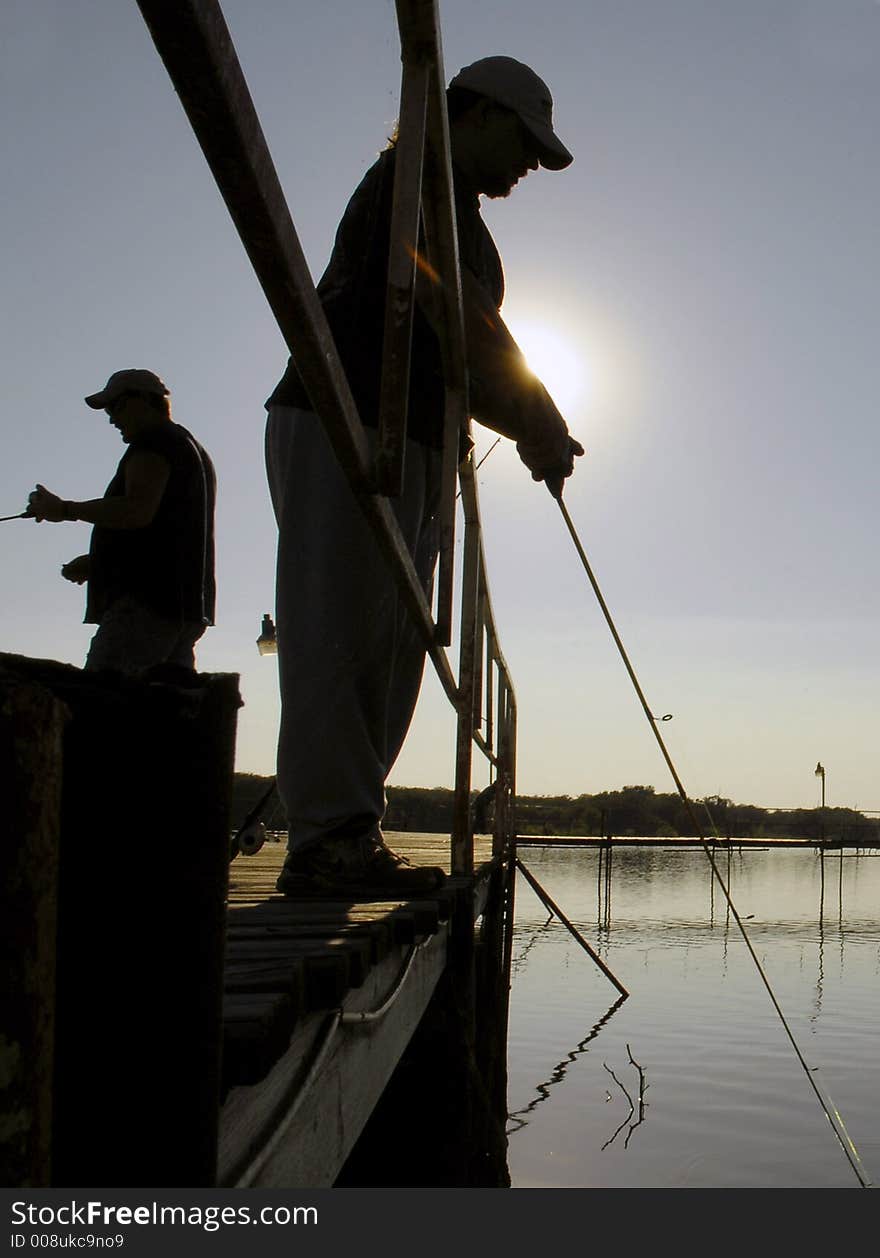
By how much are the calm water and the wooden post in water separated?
6.76 metres

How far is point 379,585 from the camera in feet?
7.75

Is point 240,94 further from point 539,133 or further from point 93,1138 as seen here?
point 539,133

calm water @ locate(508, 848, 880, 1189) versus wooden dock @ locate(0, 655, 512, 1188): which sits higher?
wooden dock @ locate(0, 655, 512, 1188)

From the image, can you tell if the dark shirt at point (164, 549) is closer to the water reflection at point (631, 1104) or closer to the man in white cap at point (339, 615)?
the man in white cap at point (339, 615)

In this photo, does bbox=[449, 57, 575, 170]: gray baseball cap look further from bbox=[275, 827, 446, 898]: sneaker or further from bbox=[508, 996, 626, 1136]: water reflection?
bbox=[508, 996, 626, 1136]: water reflection

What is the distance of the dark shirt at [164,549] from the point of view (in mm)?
2941

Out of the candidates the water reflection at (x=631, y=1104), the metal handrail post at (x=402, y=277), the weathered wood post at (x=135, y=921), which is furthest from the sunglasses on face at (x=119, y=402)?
the water reflection at (x=631, y=1104)

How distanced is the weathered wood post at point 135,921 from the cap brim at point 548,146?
7.29 feet

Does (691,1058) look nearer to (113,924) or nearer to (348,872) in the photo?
(348,872)

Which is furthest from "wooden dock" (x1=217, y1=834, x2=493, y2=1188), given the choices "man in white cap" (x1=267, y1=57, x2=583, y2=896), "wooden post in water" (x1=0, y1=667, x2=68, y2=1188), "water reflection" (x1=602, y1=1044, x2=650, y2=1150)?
"water reflection" (x1=602, y1=1044, x2=650, y2=1150)

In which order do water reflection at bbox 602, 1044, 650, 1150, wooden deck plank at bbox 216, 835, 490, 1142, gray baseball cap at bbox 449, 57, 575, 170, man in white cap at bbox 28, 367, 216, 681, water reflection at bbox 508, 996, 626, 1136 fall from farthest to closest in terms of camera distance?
1. water reflection at bbox 508, 996, 626, 1136
2. water reflection at bbox 602, 1044, 650, 1150
3. man in white cap at bbox 28, 367, 216, 681
4. gray baseball cap at bbox 449, 57, 575, 170
5. wooden deck plank at bbox 216, 835, 490, 1142

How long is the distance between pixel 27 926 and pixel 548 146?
7.84 feet

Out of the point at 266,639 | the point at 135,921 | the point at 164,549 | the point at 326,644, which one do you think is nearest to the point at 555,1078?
the point at 266,639

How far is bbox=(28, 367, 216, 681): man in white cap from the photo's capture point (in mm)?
2912
